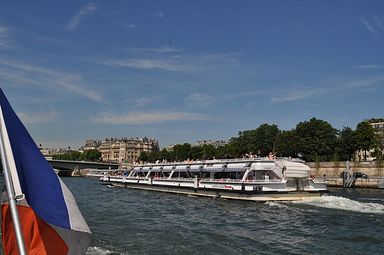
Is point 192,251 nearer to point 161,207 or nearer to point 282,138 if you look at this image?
point 161,207

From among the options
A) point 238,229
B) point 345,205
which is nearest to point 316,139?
point 345,205

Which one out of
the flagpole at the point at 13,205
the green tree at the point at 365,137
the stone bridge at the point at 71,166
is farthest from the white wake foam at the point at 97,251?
the stone bridge at the point at 71,166

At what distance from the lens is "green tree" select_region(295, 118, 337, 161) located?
119 meters

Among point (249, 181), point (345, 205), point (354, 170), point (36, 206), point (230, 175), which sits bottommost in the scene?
point (345, 205)

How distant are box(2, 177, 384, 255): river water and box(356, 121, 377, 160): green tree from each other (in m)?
73.4

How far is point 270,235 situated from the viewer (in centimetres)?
2594

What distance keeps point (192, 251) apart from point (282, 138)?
112 metres

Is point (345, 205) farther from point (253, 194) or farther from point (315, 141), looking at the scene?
point (315, 141)

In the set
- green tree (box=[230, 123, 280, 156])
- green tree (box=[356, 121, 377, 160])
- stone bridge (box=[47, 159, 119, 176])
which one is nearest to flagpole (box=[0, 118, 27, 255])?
green tree (box=[356, 121, 377, 160])

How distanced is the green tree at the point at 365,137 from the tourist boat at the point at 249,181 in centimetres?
6069

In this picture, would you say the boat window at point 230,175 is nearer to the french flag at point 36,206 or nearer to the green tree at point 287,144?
the french flag at point 36,206

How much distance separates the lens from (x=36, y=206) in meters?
5.48

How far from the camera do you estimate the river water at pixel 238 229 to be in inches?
845

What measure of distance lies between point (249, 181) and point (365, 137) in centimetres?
7070
